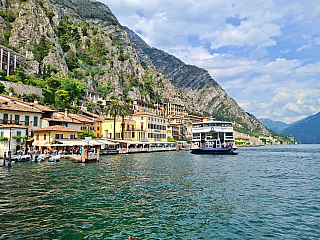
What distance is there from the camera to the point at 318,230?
11.9m

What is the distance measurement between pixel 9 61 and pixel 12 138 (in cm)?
5532

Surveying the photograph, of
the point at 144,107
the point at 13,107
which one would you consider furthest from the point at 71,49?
the point at 13,107

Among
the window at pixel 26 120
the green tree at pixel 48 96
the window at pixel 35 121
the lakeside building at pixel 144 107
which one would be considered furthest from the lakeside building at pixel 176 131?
the window at pixel 26 120

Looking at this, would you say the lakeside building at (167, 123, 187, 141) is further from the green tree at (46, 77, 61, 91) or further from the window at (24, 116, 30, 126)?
the window at (24, 116, 30, 126)

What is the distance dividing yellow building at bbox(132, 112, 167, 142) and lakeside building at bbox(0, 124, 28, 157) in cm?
4292

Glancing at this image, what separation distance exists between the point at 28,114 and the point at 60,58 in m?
75.6

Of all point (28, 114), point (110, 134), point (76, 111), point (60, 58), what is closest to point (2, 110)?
point (28, 114)

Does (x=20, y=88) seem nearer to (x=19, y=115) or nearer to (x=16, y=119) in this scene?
(x=19, y=115)

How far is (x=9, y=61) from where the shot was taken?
8581 cm

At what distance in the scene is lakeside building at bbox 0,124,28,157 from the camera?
42206 mm

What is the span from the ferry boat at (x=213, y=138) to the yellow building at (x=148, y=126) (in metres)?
18.6

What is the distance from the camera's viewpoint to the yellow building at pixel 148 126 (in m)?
87.4

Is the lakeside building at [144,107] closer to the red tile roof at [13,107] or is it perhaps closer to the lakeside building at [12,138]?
the red tile roof at [13,107]

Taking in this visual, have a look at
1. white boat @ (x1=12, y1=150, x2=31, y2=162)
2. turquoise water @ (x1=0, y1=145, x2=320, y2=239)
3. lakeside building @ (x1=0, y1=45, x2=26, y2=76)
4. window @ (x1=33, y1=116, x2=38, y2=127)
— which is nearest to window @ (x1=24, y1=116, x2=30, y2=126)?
window @ (x1=33, y1=116, x2=38, y2=127)
